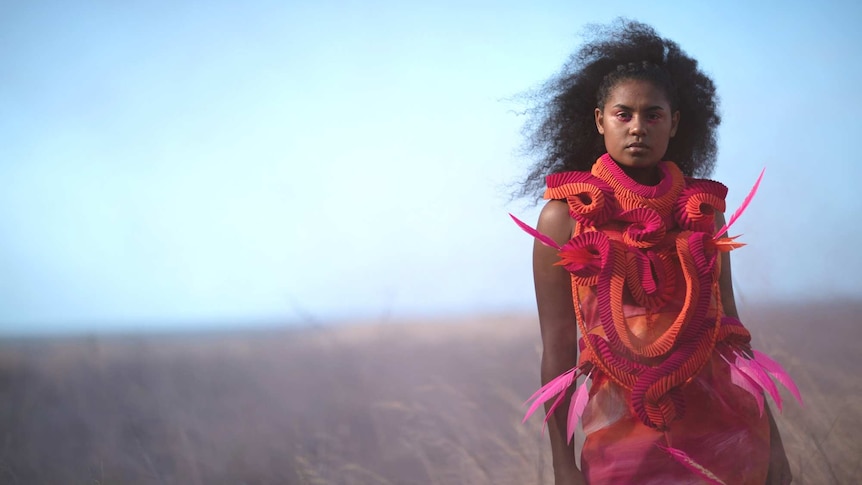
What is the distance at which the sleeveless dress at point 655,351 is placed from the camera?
1.44 metres

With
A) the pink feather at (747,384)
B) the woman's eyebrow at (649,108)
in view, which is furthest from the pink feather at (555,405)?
the woman's eyebrow at (649,108)

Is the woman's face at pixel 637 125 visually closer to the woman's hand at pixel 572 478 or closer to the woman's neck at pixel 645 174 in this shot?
the woman's neck at pixel 645 174

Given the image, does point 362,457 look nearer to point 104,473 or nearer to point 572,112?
point 104,473

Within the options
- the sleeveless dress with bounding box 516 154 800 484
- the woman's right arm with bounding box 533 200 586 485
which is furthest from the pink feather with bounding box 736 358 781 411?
the woman's right arm with bounding box 533 200 586 485

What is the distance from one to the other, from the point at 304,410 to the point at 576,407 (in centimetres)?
123

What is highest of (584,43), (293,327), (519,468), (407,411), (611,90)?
(584,43)

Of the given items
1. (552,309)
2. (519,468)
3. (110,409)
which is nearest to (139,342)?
(110,409)

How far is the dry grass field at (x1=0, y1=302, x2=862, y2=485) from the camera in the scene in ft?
8.00

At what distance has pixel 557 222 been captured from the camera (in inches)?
61.1

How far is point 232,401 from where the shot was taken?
2555mm

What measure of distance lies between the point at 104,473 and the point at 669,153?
1685mm

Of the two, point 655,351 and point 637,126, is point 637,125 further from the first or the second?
point 655,351

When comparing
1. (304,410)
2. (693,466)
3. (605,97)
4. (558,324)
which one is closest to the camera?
(693,466)

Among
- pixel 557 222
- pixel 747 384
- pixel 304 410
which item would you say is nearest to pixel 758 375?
pixel 747 384
